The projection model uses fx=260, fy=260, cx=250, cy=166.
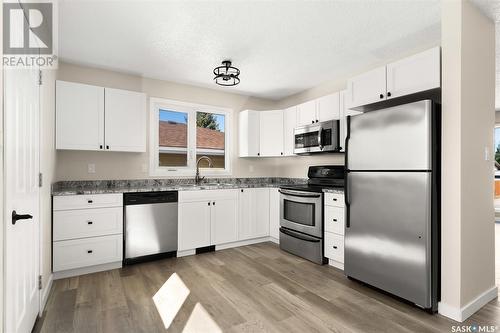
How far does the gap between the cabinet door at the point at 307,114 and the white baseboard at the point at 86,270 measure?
326 cm

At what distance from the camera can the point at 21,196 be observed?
63.1 inches

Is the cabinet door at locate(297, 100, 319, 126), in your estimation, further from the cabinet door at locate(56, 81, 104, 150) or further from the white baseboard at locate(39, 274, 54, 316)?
the white baseboard at locate(39, 274, 54, 316)

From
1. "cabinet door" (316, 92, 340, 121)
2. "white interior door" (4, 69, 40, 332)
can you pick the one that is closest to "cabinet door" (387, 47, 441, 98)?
"cabinet door" (316, 92, 340, 121)

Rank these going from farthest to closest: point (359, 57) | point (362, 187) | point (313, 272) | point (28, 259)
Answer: point (359, 57) → point (313, 272) → point (362, 187) → point (28, 259)

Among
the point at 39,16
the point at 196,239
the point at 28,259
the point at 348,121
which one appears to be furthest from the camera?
the point at 196,239

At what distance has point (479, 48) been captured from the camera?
7.56 feet

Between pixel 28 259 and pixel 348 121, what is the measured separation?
3.04 m

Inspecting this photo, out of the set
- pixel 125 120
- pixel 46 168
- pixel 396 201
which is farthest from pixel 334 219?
pixel 46 168

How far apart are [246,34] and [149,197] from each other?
228cm

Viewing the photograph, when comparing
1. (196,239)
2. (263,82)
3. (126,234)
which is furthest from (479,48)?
(126,234)

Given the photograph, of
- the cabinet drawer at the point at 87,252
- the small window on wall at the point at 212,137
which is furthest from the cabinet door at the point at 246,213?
the cabinet drawer at the point at 87,252

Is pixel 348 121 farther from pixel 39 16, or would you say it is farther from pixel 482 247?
pixel 39 16

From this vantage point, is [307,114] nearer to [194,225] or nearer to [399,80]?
[399,80]

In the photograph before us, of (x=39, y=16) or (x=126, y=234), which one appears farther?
(x=126, y=234)
